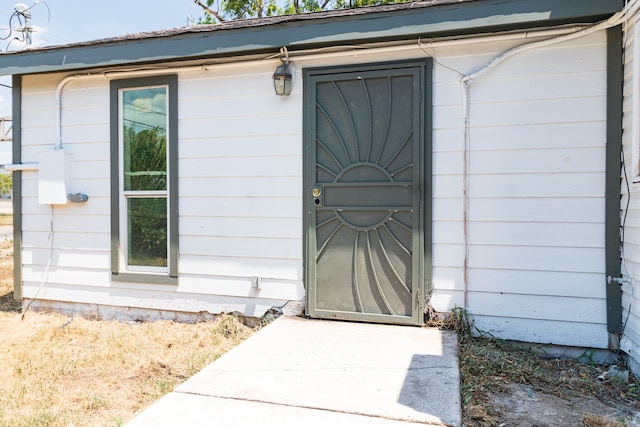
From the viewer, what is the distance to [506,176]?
3309 mm

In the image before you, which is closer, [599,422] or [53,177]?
[599,422]

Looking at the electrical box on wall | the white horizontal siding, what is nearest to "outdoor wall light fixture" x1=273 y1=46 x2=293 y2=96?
the white horizontal siding

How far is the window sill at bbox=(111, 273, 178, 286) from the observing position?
4148 millimetres

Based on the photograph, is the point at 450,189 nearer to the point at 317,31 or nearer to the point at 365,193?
the point at 365,193

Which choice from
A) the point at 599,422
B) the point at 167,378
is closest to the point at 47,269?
the point at 167,378

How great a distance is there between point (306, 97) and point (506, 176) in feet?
5.58

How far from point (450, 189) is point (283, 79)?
162 centimetres

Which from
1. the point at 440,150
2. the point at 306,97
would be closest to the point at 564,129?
the point at 440,150

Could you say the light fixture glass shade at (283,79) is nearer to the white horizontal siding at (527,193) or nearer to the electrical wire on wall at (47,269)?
the white horizontal siding at (527,193)

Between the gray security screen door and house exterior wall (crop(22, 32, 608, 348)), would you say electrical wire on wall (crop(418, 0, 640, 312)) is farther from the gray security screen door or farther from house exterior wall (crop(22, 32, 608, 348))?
the gray security screen door

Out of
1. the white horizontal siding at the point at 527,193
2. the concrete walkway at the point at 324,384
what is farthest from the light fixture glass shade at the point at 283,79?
the concrete walkway at the point at 324,384

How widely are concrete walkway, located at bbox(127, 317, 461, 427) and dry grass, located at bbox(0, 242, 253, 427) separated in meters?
0.37

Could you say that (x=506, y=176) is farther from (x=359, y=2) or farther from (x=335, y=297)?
(x=359, y=2)

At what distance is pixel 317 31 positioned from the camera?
3486 millimetres
